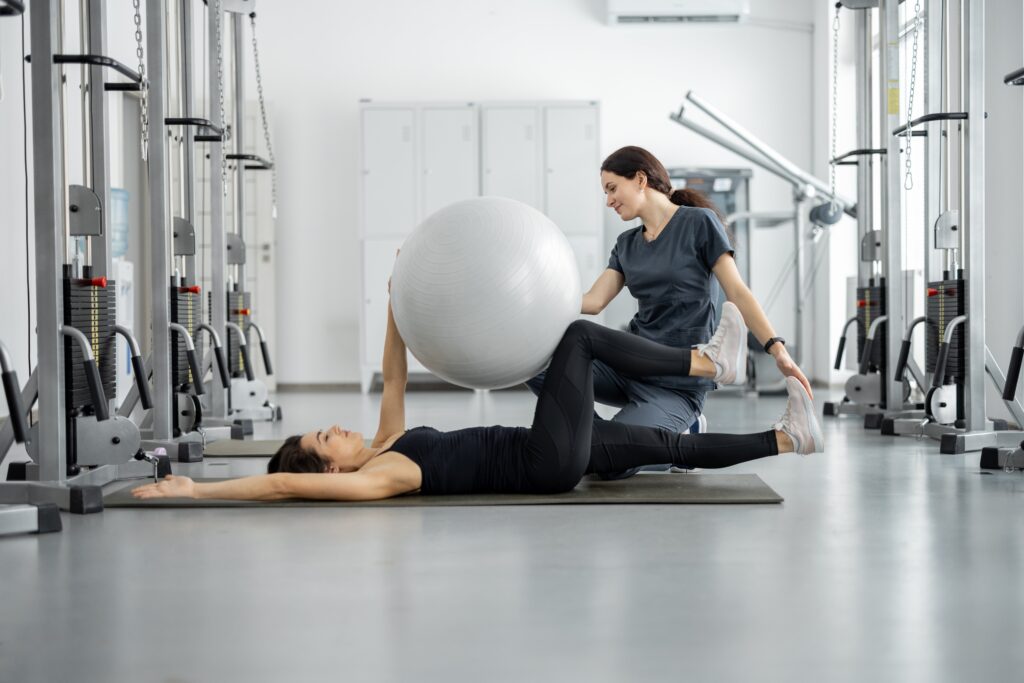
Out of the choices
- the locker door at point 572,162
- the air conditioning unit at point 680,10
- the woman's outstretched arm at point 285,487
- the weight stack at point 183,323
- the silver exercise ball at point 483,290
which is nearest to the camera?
the silver exercise ball at point 483,290

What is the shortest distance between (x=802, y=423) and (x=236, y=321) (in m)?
3.72

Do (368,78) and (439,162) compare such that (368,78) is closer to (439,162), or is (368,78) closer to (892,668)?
(439,162)

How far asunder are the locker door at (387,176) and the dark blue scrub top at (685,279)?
16.7ft

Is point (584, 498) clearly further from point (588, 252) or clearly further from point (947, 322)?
point (588, 252)

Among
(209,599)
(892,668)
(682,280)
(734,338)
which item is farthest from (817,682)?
(682,280)

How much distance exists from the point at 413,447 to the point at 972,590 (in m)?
1.50

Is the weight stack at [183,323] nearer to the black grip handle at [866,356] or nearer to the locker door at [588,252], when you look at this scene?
the black grip handle at [866,356]

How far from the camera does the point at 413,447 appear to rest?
117 inches

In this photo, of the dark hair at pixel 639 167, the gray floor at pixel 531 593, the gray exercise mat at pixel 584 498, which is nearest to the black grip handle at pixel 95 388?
the gray exercise mat at pixel 584 498

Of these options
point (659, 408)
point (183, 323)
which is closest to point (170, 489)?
point (659, 408)

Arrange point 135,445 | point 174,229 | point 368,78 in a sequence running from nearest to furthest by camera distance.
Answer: point 135,445 → point 174,229 → point 368,78

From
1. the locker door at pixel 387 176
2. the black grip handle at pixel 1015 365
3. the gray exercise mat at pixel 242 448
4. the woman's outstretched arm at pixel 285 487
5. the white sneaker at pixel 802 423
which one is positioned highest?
the locker door at pixel 387 176

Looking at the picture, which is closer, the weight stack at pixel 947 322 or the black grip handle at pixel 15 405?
the black grip handle at pixel 15 405

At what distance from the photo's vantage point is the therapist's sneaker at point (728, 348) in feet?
9.59
